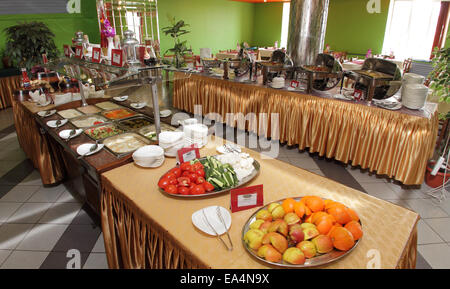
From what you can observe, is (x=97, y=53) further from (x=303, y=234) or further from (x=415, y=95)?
(x=415, y=95)

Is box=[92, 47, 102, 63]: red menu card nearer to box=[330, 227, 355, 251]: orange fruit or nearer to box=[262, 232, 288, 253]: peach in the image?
box=[262, 232, 288, 253]: peach

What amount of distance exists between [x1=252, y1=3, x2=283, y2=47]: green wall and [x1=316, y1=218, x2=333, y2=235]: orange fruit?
8.23m

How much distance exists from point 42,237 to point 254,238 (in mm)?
1618

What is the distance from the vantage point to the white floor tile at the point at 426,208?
2.01 m

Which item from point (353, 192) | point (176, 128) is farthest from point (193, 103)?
point (353, 192)

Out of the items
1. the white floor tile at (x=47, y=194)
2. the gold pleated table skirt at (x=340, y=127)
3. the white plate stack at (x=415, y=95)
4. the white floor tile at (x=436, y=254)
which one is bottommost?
the white floor tile at (x=436, y=254)

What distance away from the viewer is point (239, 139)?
328 centimetres

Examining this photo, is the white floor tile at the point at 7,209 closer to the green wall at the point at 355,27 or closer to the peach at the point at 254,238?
the peach at the point at 254,238

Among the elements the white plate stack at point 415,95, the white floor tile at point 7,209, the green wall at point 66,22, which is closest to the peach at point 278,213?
the white plate stack at point 415,95

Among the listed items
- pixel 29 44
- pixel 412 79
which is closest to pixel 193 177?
pixel 412 79

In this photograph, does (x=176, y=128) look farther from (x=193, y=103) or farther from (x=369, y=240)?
(x=193, y=103)

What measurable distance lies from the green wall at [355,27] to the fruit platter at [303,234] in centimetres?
661

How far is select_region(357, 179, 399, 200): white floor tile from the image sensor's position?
2.22 meters

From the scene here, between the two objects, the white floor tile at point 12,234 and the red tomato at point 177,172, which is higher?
the red tomato at point 177,172
